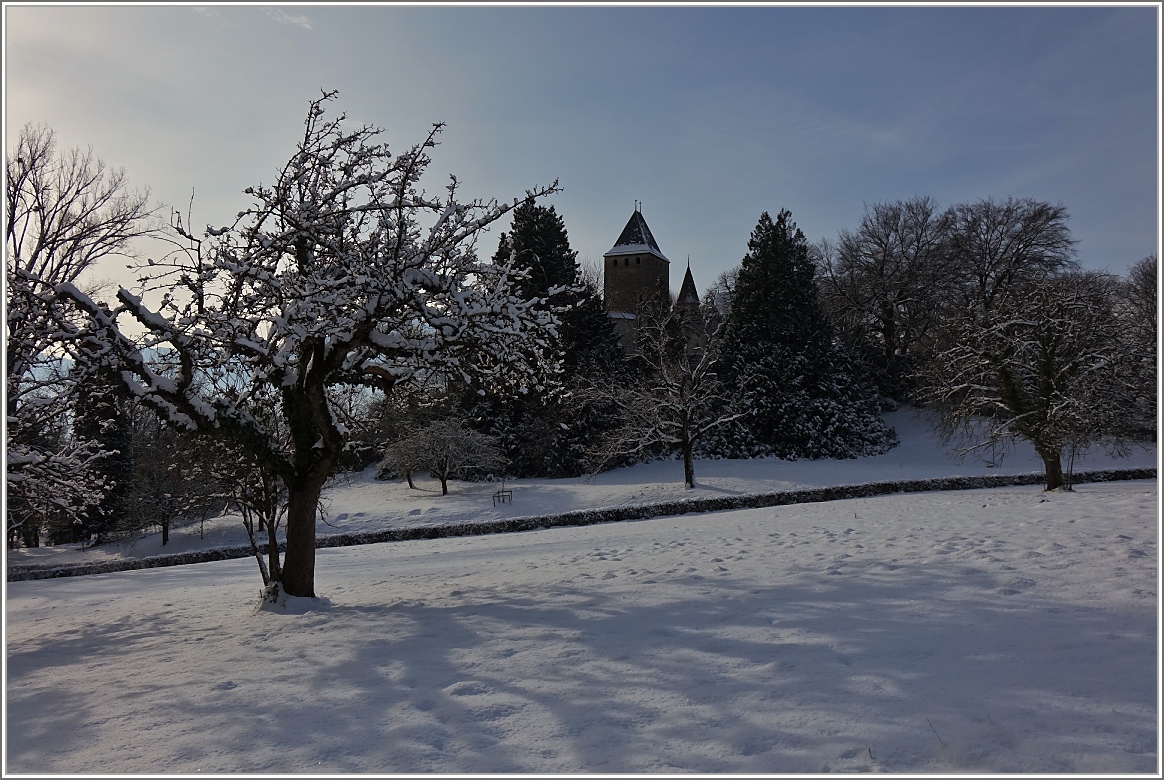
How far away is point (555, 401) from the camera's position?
31.0 m

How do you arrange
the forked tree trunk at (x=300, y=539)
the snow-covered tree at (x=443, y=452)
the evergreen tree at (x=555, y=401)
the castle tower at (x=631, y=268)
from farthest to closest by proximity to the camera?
the castle tower at (x=631, y=268), the evergreen tree at (x=555, y=401), the snow-covered tree at (x=443, y=452), the forked tree trunk at (x=300, y=539)

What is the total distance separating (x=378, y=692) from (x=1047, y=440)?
15.9 m

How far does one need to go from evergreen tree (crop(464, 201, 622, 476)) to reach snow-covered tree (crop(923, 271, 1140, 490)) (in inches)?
605

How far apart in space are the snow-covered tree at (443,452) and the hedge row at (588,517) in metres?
6.99

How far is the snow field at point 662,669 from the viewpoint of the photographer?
12.9ft

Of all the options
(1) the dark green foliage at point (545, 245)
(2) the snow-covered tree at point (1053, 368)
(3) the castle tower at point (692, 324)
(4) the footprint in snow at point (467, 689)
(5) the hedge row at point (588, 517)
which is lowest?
(5) the hedge row at point (588, 517)

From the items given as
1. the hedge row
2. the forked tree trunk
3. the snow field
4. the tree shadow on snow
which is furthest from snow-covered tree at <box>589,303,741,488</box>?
the tree shadow on snow

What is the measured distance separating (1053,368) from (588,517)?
12144 millimetres

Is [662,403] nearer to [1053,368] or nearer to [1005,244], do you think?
[1053,368]

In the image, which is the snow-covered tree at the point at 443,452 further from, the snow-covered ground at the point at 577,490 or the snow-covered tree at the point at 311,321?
the snow-covered tree at the point at 311,321

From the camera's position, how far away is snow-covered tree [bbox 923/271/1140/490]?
1476 centimetres

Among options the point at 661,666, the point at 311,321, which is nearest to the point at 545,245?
the point at 311,321

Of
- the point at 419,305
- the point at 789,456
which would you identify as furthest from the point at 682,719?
the point at 789,456

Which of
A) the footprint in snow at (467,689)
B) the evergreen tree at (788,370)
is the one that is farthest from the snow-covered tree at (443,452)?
the footprint in snow at (467,689)
